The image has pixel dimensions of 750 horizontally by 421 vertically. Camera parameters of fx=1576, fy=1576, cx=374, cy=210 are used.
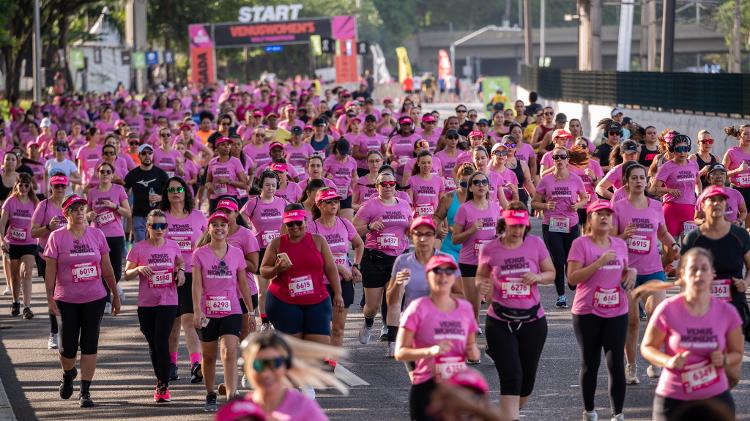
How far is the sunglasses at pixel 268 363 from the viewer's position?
22.6 feet

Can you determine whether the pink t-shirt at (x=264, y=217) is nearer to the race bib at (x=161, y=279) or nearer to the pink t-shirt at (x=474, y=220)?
the pink t-shirt at (x=474, y=220)

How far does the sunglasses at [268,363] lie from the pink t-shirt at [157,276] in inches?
212

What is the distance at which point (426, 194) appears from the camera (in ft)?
53.6

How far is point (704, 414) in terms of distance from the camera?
6.26 m

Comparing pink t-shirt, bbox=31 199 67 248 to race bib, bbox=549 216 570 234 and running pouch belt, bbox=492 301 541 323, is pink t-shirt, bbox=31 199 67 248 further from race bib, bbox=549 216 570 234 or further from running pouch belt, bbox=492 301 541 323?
running pouch belt, bbox=492 301 541 323

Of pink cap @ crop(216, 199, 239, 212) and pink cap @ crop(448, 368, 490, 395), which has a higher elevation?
pink cap @ crop(216, 199, 239, 212)

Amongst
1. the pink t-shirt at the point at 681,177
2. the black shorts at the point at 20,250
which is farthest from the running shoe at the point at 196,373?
the pink t-shirt at the point at 681,177

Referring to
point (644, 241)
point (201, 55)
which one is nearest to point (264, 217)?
point (644, 241)

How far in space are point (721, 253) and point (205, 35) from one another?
62126mm

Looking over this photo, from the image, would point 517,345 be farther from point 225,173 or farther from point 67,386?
point 225,173

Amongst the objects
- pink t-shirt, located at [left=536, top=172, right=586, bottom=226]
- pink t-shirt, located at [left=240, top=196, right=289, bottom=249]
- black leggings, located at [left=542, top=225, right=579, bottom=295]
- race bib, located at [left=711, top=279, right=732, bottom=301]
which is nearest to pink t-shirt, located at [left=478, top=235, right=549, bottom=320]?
race bib, located at [left=711, top=279, right=732, bottom=301]

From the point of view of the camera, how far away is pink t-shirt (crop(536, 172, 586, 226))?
15.8m

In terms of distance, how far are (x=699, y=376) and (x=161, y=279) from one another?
199 inches

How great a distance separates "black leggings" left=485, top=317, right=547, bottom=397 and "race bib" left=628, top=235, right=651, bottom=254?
2.04m
